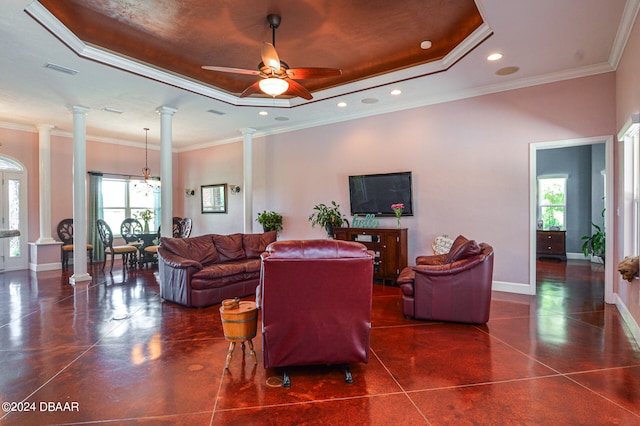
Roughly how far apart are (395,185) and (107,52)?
15.3ft

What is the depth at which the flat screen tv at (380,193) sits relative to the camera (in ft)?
19.1

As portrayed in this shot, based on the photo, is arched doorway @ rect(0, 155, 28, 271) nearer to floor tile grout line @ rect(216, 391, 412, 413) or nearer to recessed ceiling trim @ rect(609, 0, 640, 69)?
floor tile grout line @ rect(216, 391, 412, 413)

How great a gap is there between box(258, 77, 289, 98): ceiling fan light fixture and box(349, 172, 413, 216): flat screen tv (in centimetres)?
296

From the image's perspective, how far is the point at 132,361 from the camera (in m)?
→ 2.82

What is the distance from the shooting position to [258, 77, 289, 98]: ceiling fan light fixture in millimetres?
3494

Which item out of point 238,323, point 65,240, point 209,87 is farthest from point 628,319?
point 65,240

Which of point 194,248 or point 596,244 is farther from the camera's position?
point 596,244

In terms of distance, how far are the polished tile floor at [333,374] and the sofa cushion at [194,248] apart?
3.25 feet

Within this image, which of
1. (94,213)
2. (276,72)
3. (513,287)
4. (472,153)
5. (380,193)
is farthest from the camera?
(94,213)

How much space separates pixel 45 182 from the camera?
23.5ft

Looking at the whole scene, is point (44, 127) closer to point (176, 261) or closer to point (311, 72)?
point (176, 261)

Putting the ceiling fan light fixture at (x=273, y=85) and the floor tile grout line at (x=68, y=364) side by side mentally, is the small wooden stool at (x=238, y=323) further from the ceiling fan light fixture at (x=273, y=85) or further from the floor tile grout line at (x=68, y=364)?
the ceiling fan light fixture at (x=273, y=85)

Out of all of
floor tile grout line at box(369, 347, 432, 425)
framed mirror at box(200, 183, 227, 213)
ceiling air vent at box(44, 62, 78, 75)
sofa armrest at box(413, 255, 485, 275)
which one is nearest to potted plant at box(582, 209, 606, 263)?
sofa armrest at box(413, 255, 485, 275)

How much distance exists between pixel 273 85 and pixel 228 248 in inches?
117
